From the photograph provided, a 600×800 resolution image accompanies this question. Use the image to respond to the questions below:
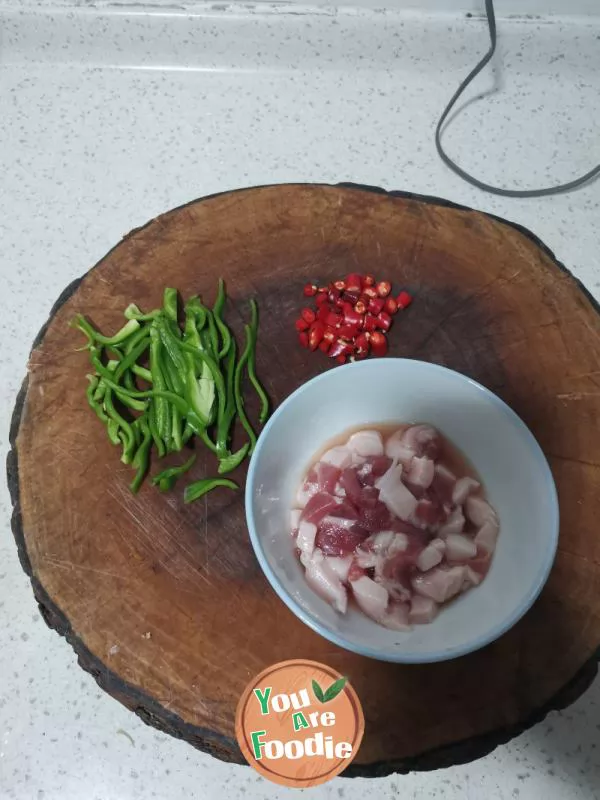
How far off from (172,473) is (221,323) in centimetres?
37

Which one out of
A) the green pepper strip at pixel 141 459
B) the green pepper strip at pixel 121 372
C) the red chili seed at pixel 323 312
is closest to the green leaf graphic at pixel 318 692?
the green pepper strip at pixel 141 459

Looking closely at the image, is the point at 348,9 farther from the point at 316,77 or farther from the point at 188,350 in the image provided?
the point at 188,350

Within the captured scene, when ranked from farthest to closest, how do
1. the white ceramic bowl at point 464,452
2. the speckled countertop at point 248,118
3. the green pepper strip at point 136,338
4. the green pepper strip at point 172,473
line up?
1. the speckled countertop at point 248,118
2. the green pepper strip at point 136,338
3. the green pepper strip at point 172,473
4. the white ceramic bowl at point 464,452

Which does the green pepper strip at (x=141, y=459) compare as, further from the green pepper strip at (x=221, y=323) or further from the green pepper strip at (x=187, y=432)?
the green pepper strip at (x=221, y=323)

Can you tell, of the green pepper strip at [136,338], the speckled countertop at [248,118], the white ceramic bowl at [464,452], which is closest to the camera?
the white ceramic bowl at [464,452]

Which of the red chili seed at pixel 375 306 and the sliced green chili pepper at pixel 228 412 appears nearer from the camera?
the sliced green chili pepper at pixel 228 412

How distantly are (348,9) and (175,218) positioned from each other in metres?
1.01

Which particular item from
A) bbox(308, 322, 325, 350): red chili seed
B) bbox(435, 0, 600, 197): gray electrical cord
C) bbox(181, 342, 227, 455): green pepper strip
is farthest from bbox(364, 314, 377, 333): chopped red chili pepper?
bbox(435, 0, 600, 197): gray electrical cord

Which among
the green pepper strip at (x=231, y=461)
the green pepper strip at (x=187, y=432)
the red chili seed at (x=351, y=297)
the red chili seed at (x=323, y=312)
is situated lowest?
the green pepper strip at (x=231, y=461)

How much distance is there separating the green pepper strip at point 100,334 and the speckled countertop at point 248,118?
1.15ft

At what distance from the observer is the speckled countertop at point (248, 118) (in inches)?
73.4

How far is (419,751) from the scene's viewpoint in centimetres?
120

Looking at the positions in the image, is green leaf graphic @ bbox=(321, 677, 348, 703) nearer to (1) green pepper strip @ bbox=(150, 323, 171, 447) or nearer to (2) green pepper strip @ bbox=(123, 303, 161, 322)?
(1) green pepper strip @ bbox=(150, 323, 171, 447)

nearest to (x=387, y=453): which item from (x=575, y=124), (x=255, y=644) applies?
(x=255, y=644)
